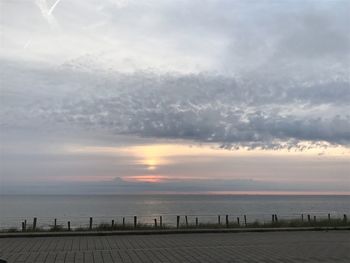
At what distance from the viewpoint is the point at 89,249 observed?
657 inches

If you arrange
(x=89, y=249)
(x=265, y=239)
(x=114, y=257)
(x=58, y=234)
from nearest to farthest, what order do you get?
(x=114, y=257)
(x=89, y=249)
(x=265, y=239)
(x=58, y=234)

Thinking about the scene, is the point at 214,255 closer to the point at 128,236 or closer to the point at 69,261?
the point at 69,261

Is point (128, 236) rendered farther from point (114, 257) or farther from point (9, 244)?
point (114, 257)

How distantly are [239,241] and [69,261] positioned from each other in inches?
312

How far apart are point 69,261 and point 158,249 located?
3852 mm

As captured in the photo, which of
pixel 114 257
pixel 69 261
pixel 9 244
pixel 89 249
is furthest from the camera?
pixel 9 244

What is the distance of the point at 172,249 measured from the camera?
16.7 m

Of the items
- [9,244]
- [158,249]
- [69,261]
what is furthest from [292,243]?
[9,244]

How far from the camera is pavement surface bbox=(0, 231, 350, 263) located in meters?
14.3

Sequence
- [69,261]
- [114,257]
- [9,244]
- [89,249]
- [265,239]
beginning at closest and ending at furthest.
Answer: [69,261] → [114,257] → [89,249] → [9,244] → [265,239]

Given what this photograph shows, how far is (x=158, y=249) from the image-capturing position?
16766mm

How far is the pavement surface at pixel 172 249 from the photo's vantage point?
47.0 ft

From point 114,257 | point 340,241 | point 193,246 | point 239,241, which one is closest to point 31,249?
point 114,257

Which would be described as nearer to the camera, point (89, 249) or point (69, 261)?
point (69, 261)
